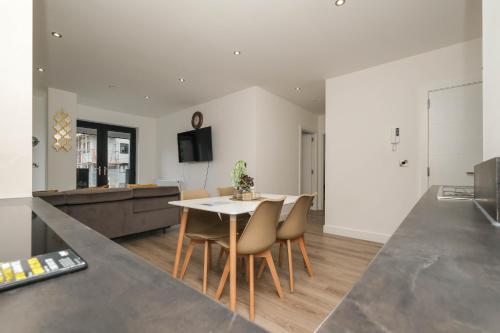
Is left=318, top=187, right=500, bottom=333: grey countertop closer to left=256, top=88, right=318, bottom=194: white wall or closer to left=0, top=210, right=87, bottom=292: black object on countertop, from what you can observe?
left=0, top=210, right=87, bottom=292: black object on countertop

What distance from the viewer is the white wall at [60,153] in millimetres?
4273

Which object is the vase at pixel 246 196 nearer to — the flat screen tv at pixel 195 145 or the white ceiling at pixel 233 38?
the white ceiling at pixel 233 38

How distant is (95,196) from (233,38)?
250 centimetres

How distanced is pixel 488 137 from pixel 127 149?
22.7 ft

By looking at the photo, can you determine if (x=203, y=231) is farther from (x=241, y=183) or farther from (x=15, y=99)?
(x=15, y=99)

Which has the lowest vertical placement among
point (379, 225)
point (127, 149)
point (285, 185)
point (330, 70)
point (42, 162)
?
point (379, 225)

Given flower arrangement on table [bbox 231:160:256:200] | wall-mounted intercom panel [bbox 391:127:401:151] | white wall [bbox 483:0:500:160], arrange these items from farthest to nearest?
wall-mounted intercom panel [bbox 391:127:401:151], flower arrangement on table [bbox 231:160:256:200], white wall [bbox 483:0:500:160]

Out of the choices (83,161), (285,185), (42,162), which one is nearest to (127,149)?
(83,161)

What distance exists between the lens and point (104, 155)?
584 centimetres

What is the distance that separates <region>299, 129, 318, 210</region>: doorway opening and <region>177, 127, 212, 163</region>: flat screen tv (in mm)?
2497

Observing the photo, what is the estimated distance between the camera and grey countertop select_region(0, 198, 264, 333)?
237mm

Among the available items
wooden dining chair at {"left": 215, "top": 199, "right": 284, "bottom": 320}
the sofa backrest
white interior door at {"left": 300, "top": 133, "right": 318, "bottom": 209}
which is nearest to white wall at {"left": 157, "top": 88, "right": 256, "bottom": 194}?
the sofa backrest

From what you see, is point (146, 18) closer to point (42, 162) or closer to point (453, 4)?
point (453, 4)

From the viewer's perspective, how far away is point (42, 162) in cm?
462
